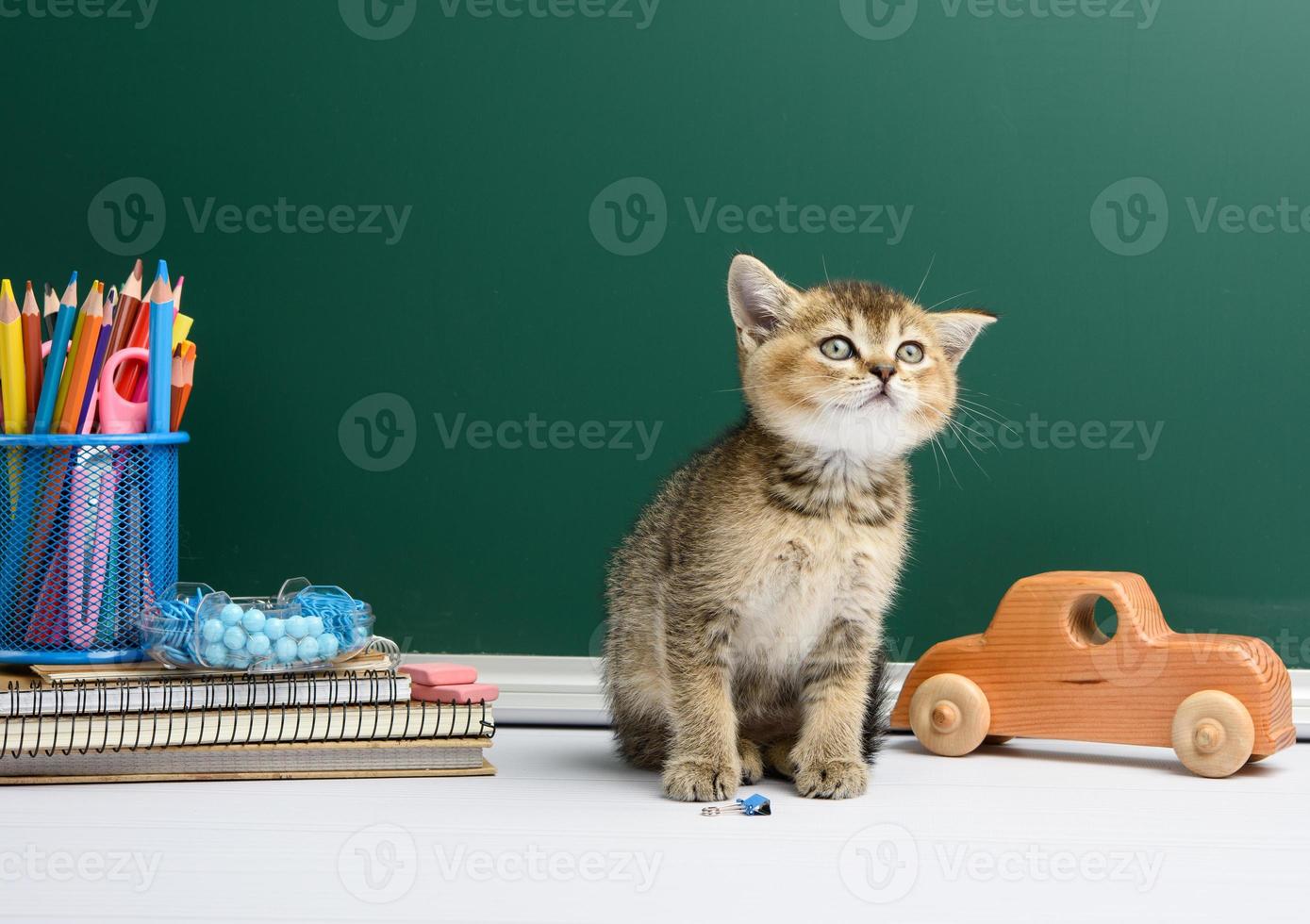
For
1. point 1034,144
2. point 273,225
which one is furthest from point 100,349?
point 1034,144

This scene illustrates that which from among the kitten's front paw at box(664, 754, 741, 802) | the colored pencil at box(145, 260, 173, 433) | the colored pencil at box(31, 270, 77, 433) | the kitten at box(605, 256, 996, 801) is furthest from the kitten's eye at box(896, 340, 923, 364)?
the colored pencil at box(31, 270, 77, 433)

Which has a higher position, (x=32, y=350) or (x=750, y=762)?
(x=32, y=350)

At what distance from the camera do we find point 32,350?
1378 mm

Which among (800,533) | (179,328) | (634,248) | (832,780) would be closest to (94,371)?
(179,328)

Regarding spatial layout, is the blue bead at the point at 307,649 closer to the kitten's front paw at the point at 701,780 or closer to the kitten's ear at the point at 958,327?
the kitten's front paw at the point at 701,780

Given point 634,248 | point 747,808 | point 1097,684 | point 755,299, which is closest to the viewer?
point 747,808

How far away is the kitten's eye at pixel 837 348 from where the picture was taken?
1.24m

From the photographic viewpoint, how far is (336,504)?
167 centimetres

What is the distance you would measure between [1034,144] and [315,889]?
3.95 ft

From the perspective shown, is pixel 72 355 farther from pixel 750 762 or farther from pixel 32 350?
pixel 750 762

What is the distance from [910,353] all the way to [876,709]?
0.41m

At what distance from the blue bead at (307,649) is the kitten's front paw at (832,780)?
503 millimetres

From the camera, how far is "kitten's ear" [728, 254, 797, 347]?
1278 mm

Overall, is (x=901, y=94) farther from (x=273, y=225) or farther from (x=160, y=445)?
(x=160, y=445)
